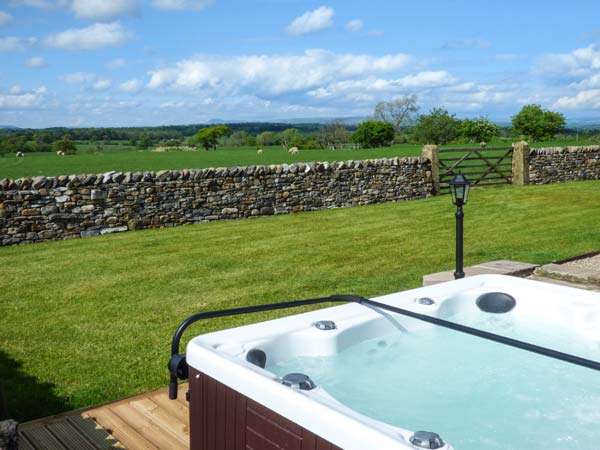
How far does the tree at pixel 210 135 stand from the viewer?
45.4m

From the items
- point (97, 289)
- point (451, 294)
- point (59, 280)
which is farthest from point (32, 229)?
point (451, 294)

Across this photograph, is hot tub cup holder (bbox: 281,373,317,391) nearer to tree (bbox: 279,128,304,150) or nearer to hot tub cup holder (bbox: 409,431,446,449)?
hot tub cup holder (bbox: 409,431,446,449)

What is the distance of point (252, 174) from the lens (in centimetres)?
1117

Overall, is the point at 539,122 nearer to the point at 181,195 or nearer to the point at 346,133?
the point at 346,133

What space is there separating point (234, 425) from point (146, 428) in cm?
89

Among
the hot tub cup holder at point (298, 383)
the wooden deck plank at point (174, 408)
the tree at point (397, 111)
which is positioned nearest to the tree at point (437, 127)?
the tree at point (397, 111)

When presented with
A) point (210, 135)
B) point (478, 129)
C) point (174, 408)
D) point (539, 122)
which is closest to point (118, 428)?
point (174, 408)

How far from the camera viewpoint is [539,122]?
1217 inches

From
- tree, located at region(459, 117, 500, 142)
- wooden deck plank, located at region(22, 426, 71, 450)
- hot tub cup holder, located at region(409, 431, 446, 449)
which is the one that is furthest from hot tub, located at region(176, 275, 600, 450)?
tree, located at region(459, 117, 500, 142)

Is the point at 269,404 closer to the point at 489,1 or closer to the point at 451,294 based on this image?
the point at 451,294

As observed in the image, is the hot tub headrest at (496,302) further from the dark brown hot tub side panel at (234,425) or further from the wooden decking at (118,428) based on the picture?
the dark brown hot tub side panel at (234,425)

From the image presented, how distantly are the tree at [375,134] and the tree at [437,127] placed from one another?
1.76 meters

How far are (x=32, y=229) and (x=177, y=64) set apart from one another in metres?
21.7

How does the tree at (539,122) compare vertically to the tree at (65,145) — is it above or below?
above
